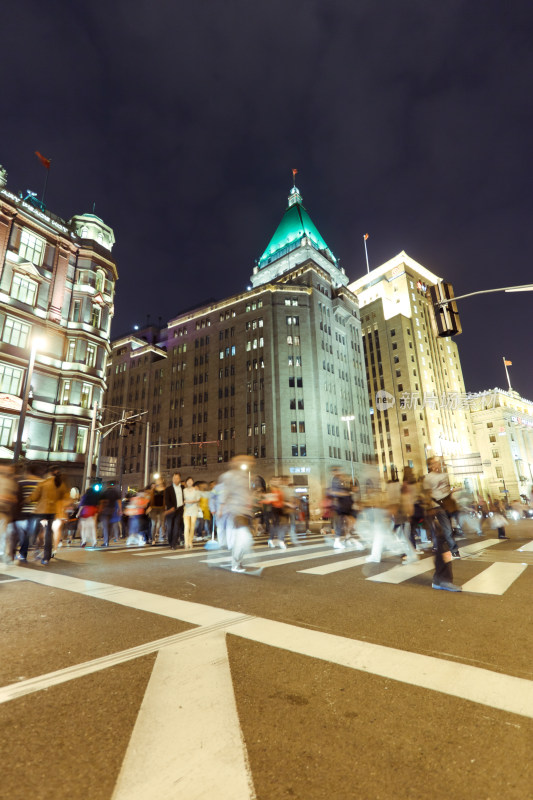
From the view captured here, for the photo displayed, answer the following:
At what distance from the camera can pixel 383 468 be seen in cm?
8675

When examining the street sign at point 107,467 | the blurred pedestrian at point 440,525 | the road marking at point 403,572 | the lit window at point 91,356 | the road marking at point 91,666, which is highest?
the lit window at point 91,356

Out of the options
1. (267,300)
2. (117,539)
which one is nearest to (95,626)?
(117,539)

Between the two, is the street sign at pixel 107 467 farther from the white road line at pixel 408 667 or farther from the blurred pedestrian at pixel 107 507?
the white road line at pixel 408 667

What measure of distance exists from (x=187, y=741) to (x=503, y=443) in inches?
4355

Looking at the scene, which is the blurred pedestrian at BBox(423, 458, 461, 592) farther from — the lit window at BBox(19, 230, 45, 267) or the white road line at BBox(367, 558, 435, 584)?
the lit window at BBox(19, 230, 45, 267)

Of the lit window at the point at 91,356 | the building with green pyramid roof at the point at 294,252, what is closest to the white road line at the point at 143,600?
the lit window at the point at 91,356

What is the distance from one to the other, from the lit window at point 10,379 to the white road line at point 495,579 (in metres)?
30.3

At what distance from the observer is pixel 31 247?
31.1 m

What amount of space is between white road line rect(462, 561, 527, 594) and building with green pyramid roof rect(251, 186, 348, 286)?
7623cm

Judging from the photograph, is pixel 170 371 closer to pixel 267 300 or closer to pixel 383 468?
pixel 267 300

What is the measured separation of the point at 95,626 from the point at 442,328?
9.07m

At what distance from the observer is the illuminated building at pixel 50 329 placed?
28125 millimetres

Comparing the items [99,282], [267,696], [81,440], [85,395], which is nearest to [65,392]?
[85,395]

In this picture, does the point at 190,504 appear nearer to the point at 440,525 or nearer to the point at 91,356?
the point at 440,525
